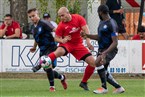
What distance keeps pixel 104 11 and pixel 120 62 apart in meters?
7.16

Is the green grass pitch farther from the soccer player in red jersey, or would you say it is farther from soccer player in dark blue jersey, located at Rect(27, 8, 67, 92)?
the soccer player in red jersey

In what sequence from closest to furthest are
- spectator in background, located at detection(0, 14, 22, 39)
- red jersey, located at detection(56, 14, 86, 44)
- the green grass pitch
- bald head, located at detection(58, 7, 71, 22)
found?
1. the green grass pitch
2. bald head, located at detection(58, 7, 71, 22)
3. red jersey, located at detection(56, 14, 86, 44)
4. spectator in background, located at detection(0, 14, 22, 39)

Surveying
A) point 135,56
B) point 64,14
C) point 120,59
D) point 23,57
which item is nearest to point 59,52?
point 64,14

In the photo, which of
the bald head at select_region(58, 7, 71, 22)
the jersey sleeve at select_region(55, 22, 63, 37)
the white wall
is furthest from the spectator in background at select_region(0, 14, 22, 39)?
the bald head at select_region(58, 7, 71, 22)

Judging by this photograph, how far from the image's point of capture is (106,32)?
1257 cm

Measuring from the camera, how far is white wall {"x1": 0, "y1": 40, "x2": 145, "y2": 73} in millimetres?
19156

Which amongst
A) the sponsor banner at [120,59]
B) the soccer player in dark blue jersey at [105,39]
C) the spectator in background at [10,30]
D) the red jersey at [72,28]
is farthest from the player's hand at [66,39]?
the spectator in background at [10,30]

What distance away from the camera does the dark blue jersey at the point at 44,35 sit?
1406 centimetres

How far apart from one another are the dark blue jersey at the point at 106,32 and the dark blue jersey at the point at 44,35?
1707 mm

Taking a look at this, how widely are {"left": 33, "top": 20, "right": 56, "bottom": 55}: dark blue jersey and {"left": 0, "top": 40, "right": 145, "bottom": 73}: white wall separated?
4785 millimetres

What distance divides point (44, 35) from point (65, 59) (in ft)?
16.7

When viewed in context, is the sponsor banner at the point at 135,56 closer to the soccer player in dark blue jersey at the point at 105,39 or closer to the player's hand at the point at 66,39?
the player's hand at the point at 66,39

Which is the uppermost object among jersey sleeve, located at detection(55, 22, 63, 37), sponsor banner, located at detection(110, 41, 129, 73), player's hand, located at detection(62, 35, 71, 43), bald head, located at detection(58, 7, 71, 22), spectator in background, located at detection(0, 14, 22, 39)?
bald head, located at detection(58, 7, 71, 22)

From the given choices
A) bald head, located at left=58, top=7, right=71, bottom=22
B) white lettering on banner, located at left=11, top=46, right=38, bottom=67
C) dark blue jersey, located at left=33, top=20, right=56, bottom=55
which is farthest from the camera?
white lettering on banner, located at left=11, top=46, right=38, bottom=67
